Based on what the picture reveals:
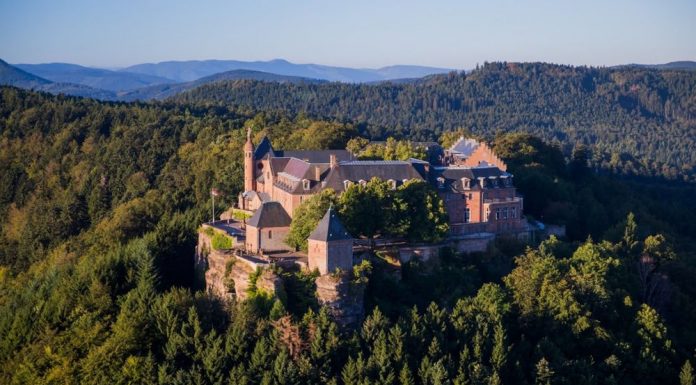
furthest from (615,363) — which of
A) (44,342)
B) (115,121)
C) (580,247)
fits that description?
(115,121)

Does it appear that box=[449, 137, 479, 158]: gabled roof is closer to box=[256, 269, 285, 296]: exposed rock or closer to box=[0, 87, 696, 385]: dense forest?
box=[0, 87, 696, 385]: dense forest

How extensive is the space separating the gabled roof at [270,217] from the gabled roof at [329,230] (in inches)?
243

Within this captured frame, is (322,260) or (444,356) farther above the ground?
(322,260)

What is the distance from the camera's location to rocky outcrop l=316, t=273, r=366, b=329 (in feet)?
167

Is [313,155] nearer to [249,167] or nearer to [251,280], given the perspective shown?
[249,167]

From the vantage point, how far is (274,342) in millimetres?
49312

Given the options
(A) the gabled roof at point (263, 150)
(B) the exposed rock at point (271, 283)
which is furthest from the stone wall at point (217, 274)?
(A) the gabled roof at point (263, 150)

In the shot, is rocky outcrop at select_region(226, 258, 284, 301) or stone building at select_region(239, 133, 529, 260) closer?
rocky outcrop at select_region(226, 258, 284, 301)

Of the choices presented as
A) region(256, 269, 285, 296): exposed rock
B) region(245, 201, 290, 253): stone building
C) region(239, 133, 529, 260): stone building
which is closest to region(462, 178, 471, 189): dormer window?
region(239, 133, 529, 260): stone building

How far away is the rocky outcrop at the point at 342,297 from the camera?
50.8 meters

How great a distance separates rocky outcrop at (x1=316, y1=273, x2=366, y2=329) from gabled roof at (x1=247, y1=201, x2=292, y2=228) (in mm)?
7828

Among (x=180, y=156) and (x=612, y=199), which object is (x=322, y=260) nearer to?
(x=612, y=199)

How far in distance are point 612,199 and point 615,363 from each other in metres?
39.9

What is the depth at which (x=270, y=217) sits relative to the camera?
57656 millimetres
